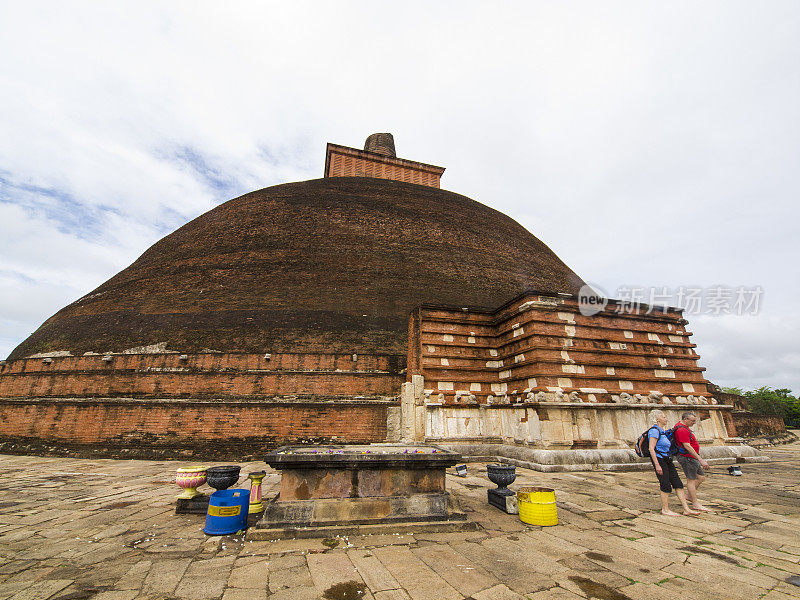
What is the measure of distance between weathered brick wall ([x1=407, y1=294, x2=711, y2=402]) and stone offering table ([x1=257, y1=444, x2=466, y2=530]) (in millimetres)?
4699

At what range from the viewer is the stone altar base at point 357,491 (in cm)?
371

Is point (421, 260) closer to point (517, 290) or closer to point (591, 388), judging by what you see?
point (517, 290)

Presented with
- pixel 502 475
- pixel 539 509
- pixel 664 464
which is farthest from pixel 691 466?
pixel 502 475

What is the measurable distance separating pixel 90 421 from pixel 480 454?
1034cm

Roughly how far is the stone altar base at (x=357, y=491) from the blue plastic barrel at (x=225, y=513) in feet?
0.96

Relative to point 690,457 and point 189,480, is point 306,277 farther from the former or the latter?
point 690,457

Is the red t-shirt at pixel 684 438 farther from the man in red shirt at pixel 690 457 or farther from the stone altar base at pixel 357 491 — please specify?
the stone altar base at pixel 357 491

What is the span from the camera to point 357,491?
3910mm

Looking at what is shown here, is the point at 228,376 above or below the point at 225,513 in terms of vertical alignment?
above

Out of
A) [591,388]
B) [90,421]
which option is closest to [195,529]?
[591,388]

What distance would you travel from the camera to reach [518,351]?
28.8 feet

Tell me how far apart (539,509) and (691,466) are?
2.41m

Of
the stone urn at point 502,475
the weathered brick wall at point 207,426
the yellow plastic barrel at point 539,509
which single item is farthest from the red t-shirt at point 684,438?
the weathered brick wall at point 207,426

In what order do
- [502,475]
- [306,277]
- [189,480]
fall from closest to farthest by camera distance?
1. [189,480]
2. [502,475]
3. [306,277]
